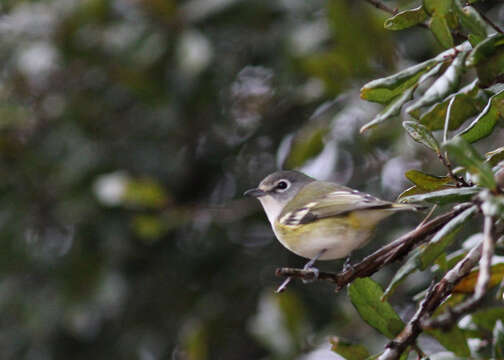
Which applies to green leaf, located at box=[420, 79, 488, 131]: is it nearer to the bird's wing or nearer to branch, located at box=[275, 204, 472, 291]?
branch, located at box=[275, 204, 472, 291]

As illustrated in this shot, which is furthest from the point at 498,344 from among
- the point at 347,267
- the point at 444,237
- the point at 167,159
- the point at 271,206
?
the point at 167,159

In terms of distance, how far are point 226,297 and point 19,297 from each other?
4.17 feet

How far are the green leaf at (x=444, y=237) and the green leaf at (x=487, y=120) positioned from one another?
22 cm

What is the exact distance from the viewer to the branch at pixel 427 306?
121 cm

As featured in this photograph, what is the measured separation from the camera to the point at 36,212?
4363 millimetres

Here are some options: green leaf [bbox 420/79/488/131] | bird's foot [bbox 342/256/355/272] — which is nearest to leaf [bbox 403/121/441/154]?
green leaf [bbox 420/79/488/131]

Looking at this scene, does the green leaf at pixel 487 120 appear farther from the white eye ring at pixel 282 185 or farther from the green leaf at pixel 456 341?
the white eye ring at pixel 282 185

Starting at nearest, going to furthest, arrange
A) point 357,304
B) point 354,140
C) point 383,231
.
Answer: point 357,304
point 354,140
point 383,231

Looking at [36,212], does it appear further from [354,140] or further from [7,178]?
[354,140]

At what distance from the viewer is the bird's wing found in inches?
78.1

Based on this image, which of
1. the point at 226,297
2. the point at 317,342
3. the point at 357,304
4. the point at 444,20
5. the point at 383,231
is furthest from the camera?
the point at 226,297

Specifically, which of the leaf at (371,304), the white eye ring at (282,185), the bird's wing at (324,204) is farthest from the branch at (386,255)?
the white eye ring at (282,185)

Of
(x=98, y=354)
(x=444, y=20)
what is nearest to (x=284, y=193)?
(x=444, y=20)

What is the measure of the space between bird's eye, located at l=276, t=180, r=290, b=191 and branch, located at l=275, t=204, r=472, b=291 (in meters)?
1.55
